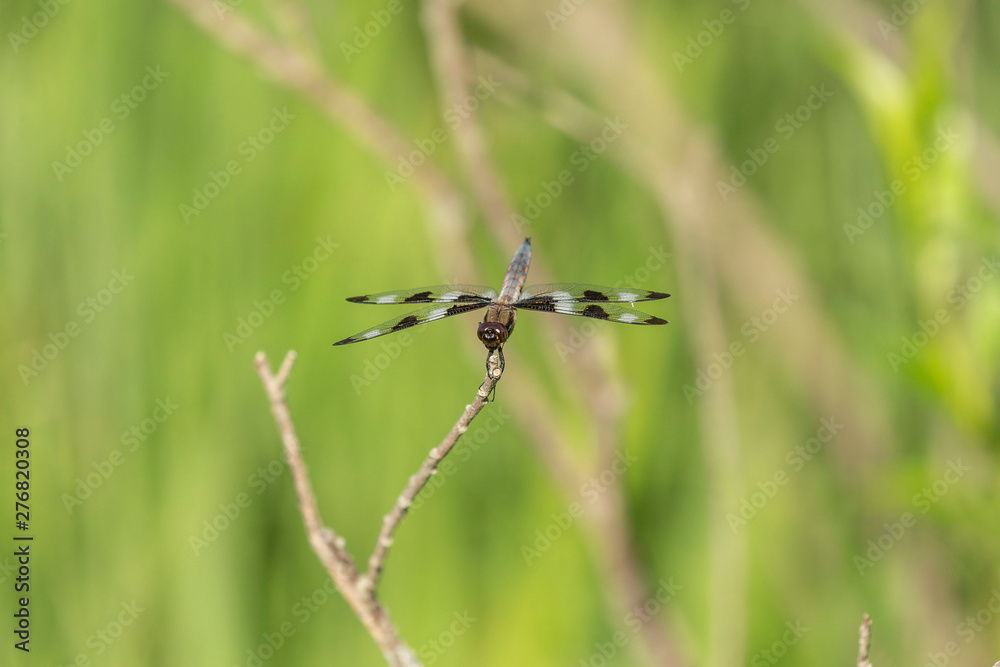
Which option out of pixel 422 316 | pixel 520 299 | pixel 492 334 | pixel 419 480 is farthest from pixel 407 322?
pixel 419 480

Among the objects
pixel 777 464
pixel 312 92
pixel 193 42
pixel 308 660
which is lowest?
pixel 308 660

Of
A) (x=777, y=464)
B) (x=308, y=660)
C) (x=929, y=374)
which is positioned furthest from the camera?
(x=777, y=464)

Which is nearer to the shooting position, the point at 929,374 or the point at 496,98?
the point at 929,374

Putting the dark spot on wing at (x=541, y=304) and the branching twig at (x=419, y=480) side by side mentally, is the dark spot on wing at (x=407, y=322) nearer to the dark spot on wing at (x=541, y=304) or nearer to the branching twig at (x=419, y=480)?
the dark spot on wing at (x=541, y=304)

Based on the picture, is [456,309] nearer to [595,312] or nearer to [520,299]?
[520,299]

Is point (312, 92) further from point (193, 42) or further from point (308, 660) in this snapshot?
point (308, 660)

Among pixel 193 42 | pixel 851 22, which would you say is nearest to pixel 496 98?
pixel 193 42

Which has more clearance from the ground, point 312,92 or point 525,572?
point 312,92
